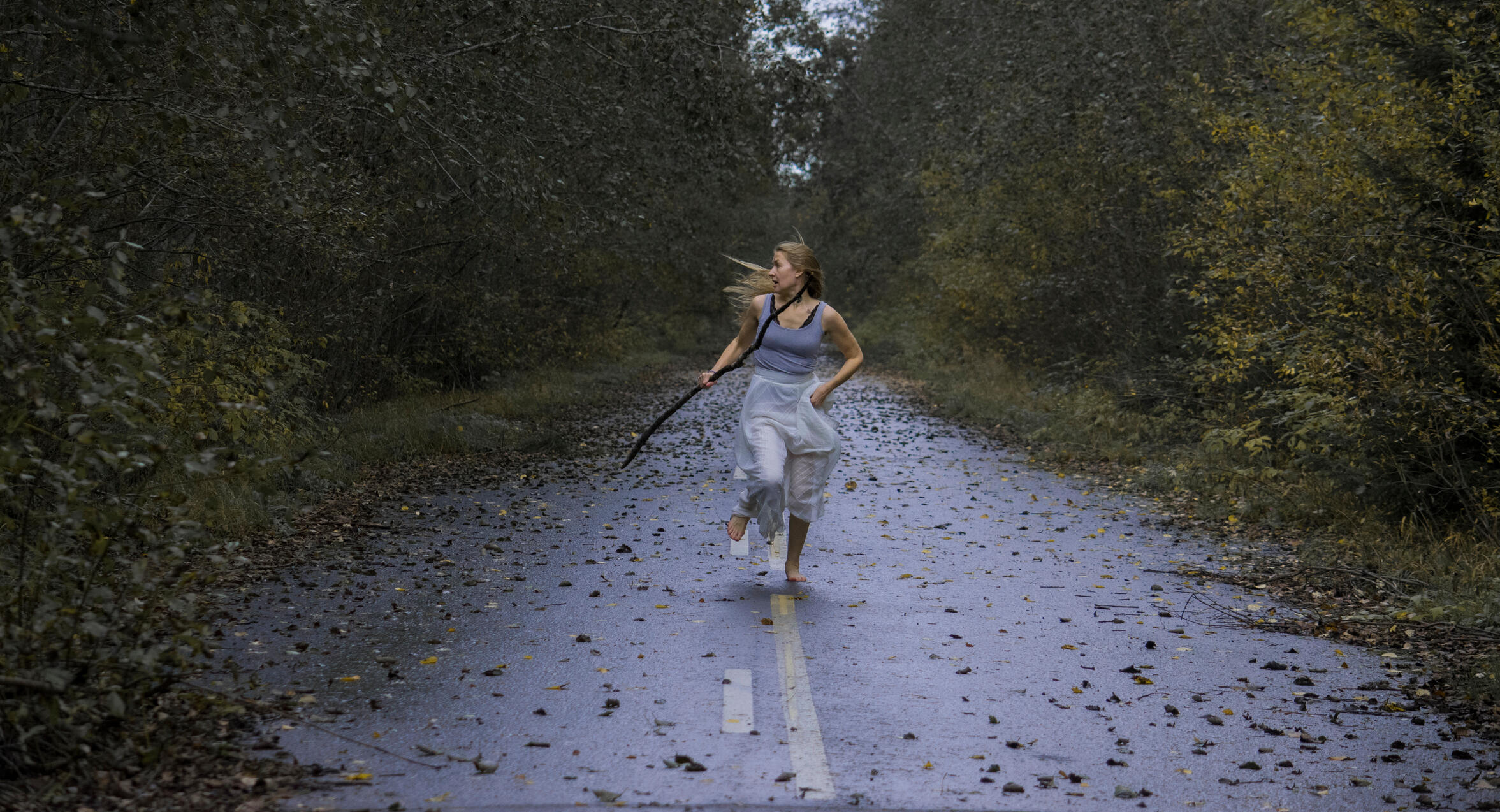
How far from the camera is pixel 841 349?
29.4ft

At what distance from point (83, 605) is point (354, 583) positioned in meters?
3.59

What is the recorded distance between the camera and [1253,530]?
11.4 metres

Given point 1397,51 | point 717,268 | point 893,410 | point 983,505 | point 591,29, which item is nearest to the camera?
point 1397,51

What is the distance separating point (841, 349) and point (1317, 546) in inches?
165

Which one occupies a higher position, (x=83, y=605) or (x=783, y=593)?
(x=83, y=605)

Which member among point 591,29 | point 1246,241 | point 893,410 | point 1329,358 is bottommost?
point 893,410

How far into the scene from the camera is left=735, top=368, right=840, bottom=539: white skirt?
28.9 ft

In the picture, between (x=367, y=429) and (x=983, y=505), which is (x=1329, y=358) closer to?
(x=983, y=505)

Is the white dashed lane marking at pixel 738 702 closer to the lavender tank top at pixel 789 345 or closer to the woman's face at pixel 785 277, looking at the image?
the lavender tank top at pixel 789 345

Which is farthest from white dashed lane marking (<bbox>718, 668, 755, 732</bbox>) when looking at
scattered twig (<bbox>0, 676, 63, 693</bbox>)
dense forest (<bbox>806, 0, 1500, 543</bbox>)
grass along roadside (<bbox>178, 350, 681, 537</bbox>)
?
dense forest (<bbox>806, 0, 1500, 543</bbox>)

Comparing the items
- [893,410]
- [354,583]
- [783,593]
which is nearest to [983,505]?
[783,593]

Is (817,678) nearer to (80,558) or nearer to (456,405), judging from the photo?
(80,558)

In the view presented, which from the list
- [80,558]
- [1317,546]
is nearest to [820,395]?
[1317,546]

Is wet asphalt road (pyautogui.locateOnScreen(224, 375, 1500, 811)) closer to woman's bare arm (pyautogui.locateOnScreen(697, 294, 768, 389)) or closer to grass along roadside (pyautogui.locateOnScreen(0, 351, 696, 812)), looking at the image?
grass along roadside (pyautogui.locateOnScreen(0, 351, 696, 812))
